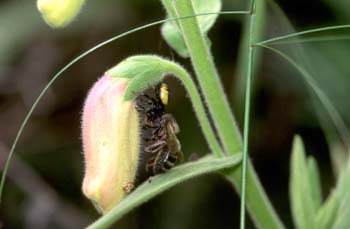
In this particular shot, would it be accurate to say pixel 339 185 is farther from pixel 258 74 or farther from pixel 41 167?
pixel 41 167

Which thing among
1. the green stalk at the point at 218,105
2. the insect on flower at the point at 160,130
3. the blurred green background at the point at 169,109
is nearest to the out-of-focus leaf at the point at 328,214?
the green stalk at the point at 218,105

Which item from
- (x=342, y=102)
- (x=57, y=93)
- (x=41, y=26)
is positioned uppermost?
(x=41, y=26)

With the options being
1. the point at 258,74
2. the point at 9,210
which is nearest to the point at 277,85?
the point at 258,74

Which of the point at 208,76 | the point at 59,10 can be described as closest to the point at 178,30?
the point at 208,76

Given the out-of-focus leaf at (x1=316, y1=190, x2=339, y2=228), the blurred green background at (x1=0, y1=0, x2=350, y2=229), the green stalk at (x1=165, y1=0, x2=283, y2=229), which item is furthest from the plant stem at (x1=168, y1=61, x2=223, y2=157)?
the blurred green background at (x1=0, y1=0, x2=350, y2=229)

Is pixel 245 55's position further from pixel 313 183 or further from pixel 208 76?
pixel 208 76
